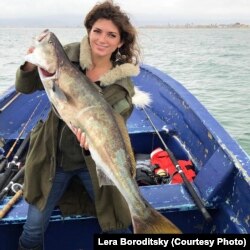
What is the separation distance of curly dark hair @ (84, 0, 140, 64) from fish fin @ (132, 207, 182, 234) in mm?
1272

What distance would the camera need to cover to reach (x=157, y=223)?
2.89 m

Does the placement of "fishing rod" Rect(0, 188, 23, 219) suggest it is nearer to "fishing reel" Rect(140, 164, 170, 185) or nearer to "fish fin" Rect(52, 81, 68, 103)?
"fish fin" Rect(52, 81, 68, 103)

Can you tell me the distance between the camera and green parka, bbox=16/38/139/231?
304 centimetres

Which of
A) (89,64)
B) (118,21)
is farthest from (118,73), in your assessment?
(118,21)

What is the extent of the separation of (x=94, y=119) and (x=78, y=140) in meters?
0.26

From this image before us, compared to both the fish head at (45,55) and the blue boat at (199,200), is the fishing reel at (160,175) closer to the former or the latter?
the blue boat at (199,200)

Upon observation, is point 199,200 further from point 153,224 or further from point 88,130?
point 88,130

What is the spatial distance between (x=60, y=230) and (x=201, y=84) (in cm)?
1539

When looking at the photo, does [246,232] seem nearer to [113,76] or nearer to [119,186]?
[119,186]

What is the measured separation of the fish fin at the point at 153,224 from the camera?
9.45 feet

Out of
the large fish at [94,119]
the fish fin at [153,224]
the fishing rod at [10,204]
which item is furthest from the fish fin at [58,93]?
the fishing rod at [10,204]

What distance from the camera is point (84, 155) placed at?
9.95 ft

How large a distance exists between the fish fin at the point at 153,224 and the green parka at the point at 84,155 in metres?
0.40

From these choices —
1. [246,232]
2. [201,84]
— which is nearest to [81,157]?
[246,232]
